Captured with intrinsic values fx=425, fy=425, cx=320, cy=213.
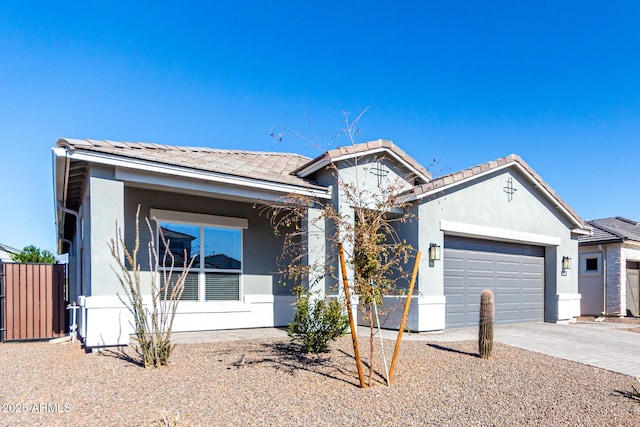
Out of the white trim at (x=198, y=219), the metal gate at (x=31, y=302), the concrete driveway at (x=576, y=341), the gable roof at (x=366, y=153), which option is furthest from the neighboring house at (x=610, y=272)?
the metal gate at (x=31, y=302)

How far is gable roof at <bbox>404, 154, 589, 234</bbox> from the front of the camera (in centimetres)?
1059

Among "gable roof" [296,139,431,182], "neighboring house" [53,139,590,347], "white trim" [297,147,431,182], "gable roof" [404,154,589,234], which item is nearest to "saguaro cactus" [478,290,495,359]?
"neighboring house" [53,139,590,347]

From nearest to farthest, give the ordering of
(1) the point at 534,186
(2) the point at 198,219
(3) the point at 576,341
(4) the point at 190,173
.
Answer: (4) the point at 190,173, (3) the point at 576,341, (2) the point at 198,219, (1) the point at 534,186

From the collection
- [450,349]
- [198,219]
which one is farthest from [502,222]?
[198,219]

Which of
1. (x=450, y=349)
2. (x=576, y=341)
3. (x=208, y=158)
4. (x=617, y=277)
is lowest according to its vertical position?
(x=576, y=341)

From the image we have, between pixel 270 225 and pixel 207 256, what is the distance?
75.7 inches

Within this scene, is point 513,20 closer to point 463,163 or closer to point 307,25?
point 463,163

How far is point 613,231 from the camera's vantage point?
17.7m

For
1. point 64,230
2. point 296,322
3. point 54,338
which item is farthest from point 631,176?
point 64,230

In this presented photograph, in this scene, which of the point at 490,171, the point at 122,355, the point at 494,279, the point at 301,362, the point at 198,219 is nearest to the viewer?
the point at 301,362

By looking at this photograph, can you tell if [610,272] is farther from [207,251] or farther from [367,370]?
[207,251]

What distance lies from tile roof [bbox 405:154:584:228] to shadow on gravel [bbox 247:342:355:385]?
4.93 meters

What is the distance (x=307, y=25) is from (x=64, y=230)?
465 inches

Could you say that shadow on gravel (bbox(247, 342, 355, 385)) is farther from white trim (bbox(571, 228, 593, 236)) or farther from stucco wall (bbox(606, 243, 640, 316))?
stucco wall (bbox(606, 243, 640, 316))
